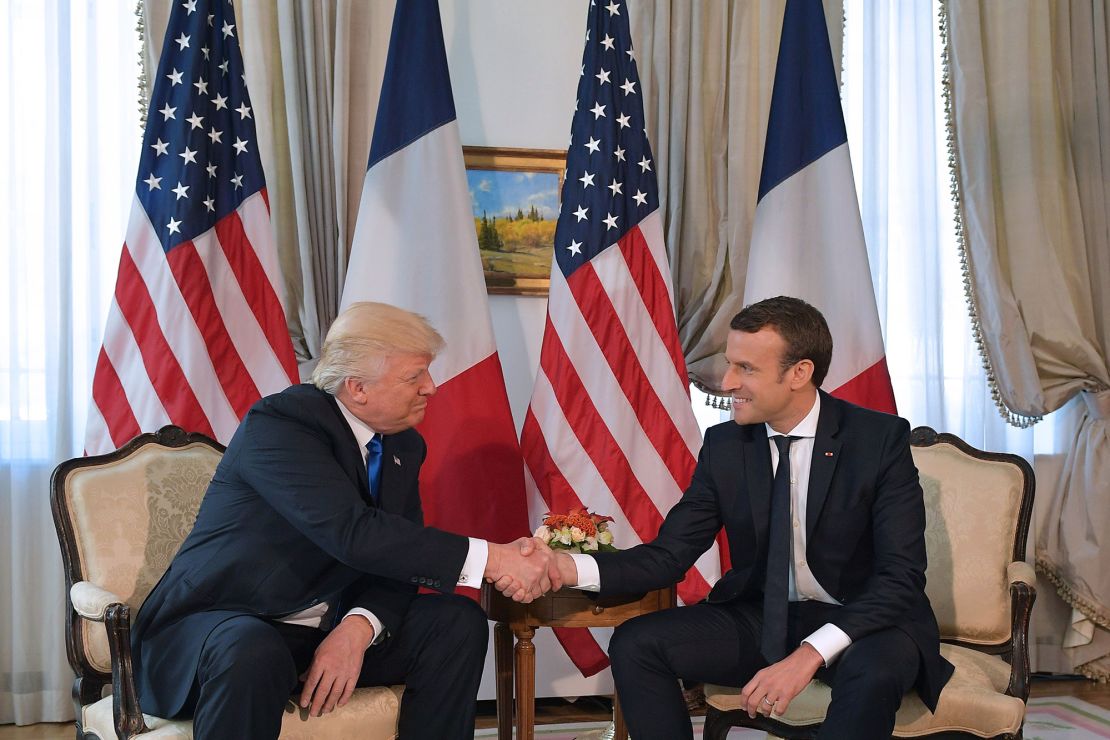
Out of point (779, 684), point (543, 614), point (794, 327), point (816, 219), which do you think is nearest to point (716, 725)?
point (779, 684)

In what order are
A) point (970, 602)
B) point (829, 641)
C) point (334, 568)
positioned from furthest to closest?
point (970, 602)
point (334, 568)
point (829, 641)

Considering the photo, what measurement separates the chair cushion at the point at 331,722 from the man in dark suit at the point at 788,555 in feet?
1.99

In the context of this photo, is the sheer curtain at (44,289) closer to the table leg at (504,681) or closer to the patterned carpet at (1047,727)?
the patterned carpet at (1047,727)

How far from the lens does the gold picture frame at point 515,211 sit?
460 centimetres

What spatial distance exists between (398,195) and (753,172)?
1714mm

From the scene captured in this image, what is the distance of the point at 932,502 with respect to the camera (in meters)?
3.45

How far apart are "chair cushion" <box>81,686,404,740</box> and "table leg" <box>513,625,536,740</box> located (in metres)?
0.52

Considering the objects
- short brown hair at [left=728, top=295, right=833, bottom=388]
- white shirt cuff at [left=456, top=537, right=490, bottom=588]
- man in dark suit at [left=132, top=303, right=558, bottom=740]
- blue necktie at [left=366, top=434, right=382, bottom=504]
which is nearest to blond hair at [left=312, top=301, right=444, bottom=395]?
man in dark suit at [left=132, top=303, right=558, bottom=740]

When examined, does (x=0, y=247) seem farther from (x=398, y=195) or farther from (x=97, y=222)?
(x=398, y=195)

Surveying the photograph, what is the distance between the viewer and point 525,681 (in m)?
3.11

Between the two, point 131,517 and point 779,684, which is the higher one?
point 131,517

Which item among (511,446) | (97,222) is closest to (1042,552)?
(511,446)

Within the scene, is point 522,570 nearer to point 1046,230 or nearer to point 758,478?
point 758,478

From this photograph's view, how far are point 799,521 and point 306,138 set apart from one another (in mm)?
2698
